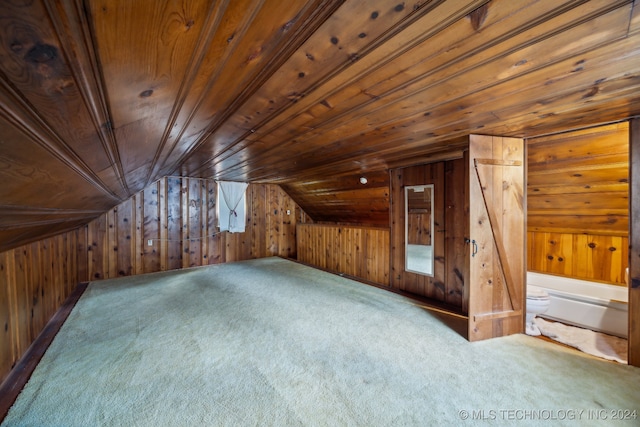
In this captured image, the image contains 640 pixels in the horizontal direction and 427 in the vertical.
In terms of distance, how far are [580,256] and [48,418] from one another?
17.3ft

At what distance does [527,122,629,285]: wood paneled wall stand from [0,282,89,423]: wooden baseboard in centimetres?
424

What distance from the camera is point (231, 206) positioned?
5324 millimetres

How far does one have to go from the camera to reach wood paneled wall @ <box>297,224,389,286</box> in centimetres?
393

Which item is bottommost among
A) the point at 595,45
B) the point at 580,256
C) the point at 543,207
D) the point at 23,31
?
the point at 580,256

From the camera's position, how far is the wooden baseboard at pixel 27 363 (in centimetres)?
154

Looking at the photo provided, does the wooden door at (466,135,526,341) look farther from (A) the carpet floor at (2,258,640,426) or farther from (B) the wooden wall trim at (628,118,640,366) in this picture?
(B) the wooden wall trim at (628,118,640,366)

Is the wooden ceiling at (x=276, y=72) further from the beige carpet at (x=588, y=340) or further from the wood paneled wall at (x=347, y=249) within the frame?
the wood paneled wall at (x=347, y=249)

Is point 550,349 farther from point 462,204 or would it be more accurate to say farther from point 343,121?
point 343,121

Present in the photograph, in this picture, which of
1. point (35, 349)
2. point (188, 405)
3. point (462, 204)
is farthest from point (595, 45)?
point (35, 349)

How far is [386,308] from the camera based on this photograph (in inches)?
114

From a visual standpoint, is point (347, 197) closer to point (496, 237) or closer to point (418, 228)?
point (418, 228)

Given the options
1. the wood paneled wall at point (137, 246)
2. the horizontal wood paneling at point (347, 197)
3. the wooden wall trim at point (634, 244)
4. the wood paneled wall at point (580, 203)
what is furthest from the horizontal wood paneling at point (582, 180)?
the wood paneled wall at point (137, 246)

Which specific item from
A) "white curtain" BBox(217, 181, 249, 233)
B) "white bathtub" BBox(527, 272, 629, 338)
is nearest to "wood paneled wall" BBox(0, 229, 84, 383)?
"white curtain" BBox(217, 181, 249, 233)

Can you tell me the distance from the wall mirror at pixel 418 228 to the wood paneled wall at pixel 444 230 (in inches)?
2.3
